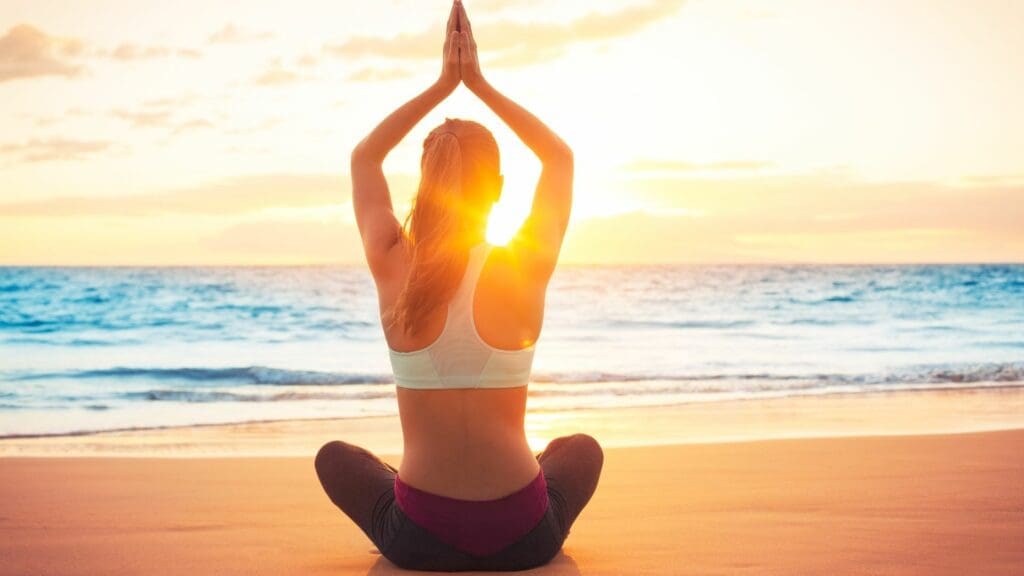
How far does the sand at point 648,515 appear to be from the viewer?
3.76 metres

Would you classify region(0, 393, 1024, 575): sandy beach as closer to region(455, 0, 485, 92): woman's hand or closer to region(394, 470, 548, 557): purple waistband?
region(394, 470, 548, 557): purple waistband

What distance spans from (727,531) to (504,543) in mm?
1366

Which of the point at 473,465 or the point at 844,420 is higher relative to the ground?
the point at 473,465

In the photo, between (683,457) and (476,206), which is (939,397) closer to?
(683,457)

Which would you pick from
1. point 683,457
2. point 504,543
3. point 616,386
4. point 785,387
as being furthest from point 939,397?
point 504,543

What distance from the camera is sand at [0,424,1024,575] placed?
12.3 ft

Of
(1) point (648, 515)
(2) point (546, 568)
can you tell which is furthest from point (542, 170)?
(1) point (648, 515)

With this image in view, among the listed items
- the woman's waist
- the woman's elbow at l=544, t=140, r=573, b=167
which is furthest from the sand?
the woman's elbow at l=544, t=140, r=573, b=167

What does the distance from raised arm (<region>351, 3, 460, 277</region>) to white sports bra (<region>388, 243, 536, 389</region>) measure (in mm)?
294

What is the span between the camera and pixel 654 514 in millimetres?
4652

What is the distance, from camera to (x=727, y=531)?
4.24 m

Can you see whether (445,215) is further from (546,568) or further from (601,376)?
(601,376)

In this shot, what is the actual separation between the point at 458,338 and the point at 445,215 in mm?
366

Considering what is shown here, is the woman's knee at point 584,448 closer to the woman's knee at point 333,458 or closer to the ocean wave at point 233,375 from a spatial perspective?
the woman's knee at point 333,458
